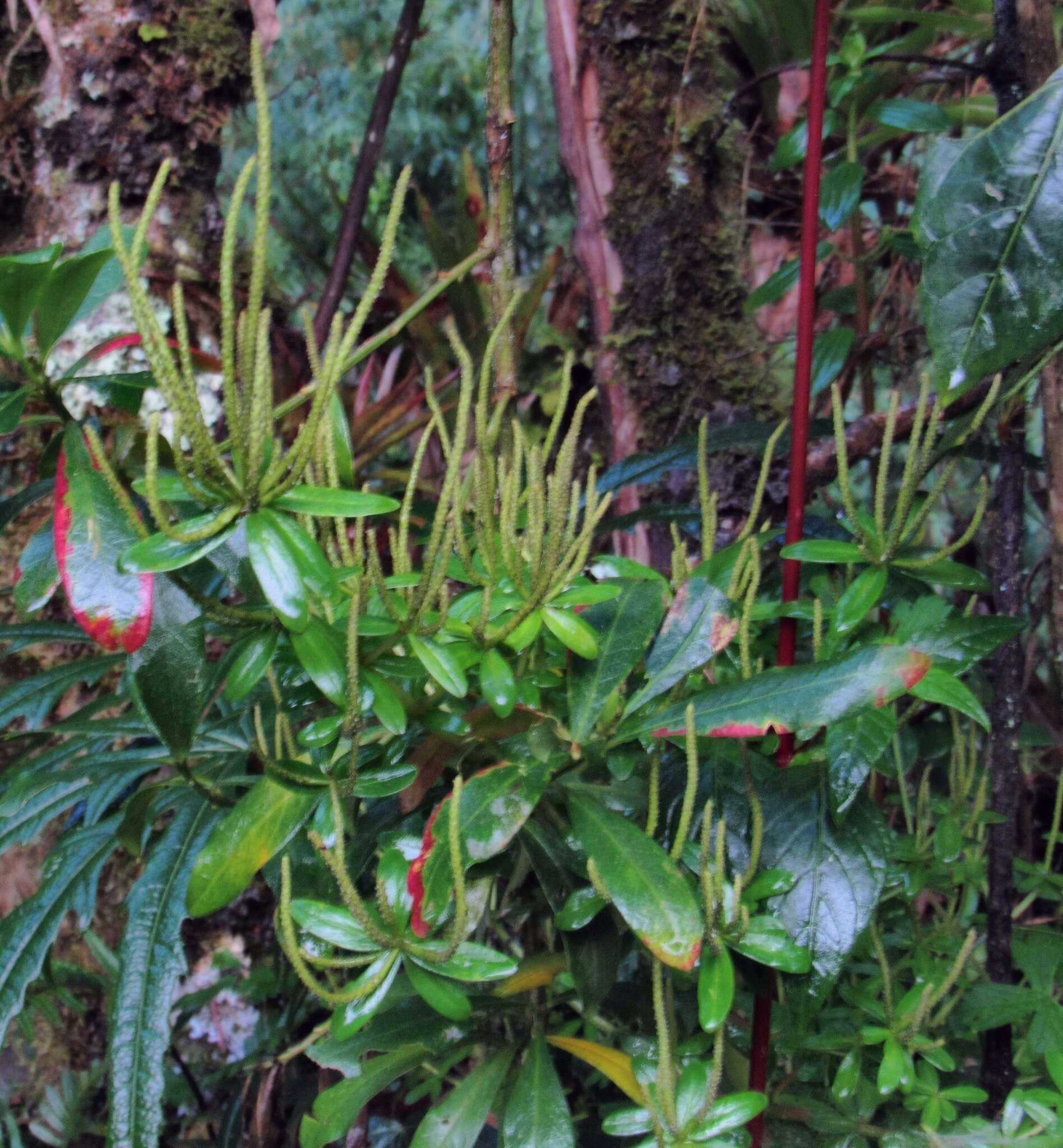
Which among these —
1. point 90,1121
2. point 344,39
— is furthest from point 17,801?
point 344,39

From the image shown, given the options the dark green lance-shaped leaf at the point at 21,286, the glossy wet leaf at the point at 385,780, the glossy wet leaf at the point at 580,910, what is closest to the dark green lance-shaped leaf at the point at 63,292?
the dark green lance-shaped leaf at the point at 21,286

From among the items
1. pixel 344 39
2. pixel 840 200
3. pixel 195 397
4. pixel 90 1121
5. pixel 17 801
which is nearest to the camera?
pixel 195 397

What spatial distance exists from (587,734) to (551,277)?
1.10 m

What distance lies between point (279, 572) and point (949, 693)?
0.30 metres

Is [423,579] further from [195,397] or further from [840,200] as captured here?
[840,200]

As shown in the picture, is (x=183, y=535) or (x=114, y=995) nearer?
(x=183, y=535)

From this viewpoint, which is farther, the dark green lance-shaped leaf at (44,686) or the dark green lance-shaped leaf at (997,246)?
the dark green lance-shaped leaf at (44,686)

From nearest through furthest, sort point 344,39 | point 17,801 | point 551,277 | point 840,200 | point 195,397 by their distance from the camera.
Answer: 1. point 195,397
2. point 17,801
3. point 840,200
4. point 551,277
5. point 344,39

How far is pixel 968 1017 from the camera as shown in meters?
0.59

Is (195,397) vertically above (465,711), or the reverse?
(195,397)

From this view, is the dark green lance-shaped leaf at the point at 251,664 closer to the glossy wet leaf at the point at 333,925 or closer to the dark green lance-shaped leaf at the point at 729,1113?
the glossy wet leaf at the point at 333,925

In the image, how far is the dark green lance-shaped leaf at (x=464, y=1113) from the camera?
47cm

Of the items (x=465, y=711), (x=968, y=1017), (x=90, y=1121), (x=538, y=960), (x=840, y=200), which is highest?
(x=840, y=200)

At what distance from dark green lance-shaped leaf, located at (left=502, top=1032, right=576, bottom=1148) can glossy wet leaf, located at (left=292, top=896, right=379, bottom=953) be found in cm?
14
